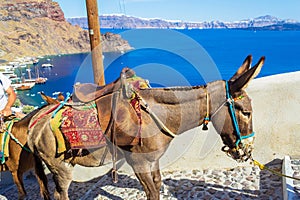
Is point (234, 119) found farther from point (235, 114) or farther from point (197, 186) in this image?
point (197, 186)

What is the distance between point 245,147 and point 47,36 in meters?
149

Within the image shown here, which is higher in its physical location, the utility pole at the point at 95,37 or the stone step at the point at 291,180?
the utility pole at the point at 95,37

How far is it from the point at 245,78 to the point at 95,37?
3.42 meters

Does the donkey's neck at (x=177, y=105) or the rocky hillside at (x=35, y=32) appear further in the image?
the rocky hillside at (x=35, y=32)

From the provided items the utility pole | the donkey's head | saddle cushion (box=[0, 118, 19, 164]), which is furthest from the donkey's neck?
the utility pole

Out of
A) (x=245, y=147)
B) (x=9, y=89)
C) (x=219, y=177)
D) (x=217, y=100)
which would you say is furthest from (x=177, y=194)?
(x=9, y=89)

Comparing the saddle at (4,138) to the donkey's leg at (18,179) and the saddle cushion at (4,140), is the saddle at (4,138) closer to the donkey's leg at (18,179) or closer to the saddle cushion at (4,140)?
the saddle cushion at (4,140)

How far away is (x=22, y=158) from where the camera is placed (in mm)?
3818

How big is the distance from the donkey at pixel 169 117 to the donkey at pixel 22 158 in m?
1.12

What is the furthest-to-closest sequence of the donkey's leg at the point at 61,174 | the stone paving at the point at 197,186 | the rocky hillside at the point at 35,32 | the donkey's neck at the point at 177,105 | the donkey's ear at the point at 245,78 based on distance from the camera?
the rocky hillside at the point at 35,32, the stone paving at the point at 197,186, the donkey's leg at the point at 61,174, the donkey's neck at the point at 177,105, the donkey's ear at the point at 245,78

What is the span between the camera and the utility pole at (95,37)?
5180mm

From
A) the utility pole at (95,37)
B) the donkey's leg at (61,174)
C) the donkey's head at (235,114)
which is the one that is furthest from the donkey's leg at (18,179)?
the donkey's head at (235,114)

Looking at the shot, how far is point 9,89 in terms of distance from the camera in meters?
3.94

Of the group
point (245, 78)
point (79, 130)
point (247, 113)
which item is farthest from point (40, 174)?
point (245, 78)
